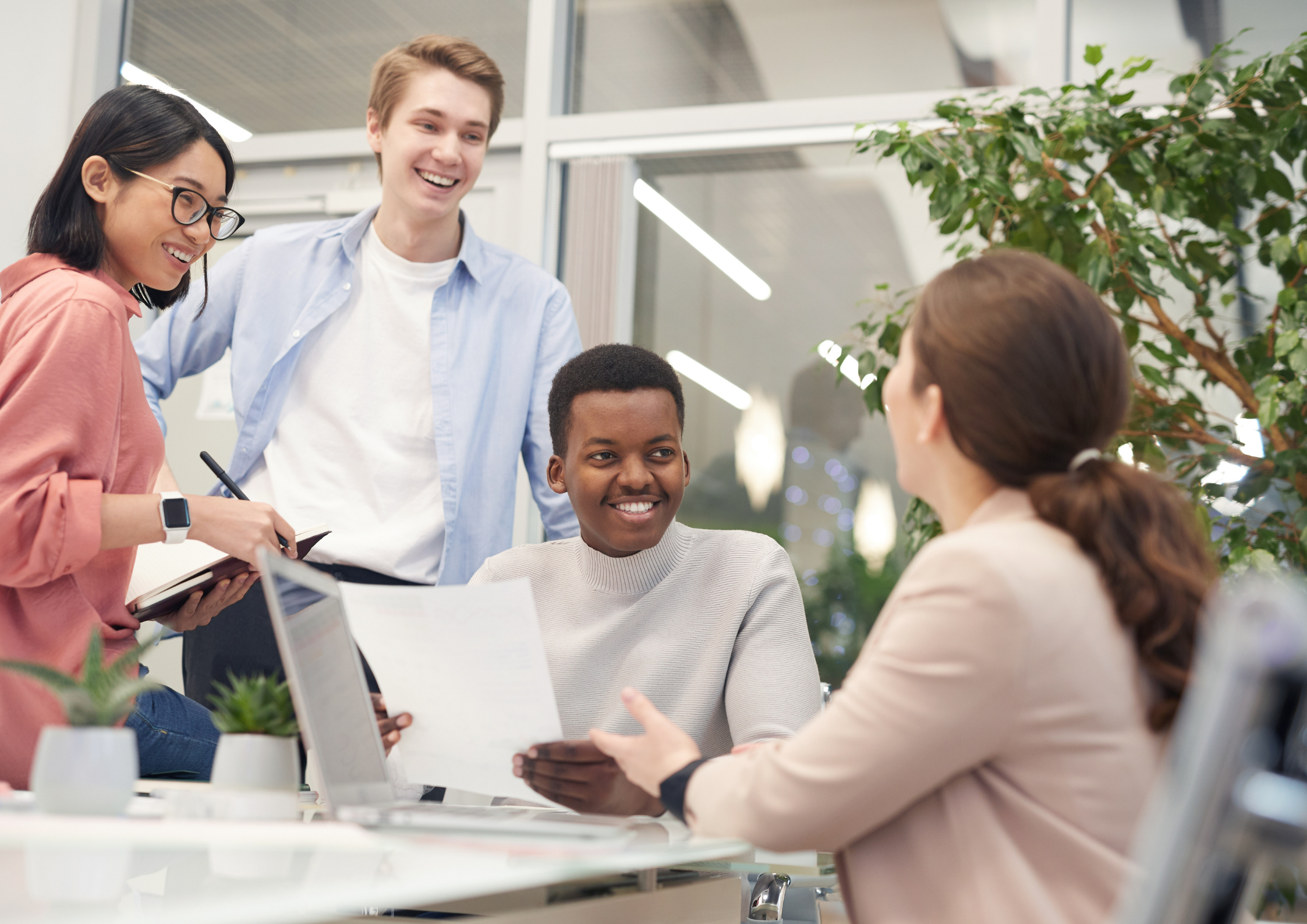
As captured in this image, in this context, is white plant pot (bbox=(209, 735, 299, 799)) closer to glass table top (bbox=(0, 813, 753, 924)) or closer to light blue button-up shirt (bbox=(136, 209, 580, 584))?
glass table top (bbox=(0, 813, 753, 924))

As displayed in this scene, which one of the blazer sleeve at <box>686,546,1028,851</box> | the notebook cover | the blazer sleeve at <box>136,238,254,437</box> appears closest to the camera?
the blazer sleeve at <box>686,546,1028,851</box>

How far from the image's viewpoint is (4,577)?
1424 mm

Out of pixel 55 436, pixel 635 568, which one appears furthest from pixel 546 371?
pixel 55 436

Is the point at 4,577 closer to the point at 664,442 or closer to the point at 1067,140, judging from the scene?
the point at 664,442

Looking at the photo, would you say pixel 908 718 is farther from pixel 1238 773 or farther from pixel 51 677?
pixel 51 677

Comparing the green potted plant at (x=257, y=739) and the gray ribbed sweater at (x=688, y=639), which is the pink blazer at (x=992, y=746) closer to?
the green potted plant at (x=257, y=739)

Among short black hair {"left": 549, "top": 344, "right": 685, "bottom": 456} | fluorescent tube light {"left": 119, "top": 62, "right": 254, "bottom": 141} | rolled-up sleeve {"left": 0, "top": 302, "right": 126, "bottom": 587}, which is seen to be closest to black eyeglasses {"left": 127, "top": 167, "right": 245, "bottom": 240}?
rolled-up sleeve {"left": 0, "top": 302, "right": 126, "bottom": 587}

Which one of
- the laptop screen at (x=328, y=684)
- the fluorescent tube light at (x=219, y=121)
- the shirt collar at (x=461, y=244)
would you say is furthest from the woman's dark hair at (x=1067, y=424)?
the fluorescent tube light at (x=219, y=121)

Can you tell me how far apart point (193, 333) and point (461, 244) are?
591mm

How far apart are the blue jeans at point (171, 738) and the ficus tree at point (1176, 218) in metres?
1.68

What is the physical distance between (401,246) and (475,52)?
434 millimetres

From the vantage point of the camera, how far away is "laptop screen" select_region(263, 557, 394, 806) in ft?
3.41

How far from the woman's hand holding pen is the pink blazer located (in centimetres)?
86

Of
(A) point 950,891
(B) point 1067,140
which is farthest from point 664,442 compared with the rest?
(B) point 1067,140
